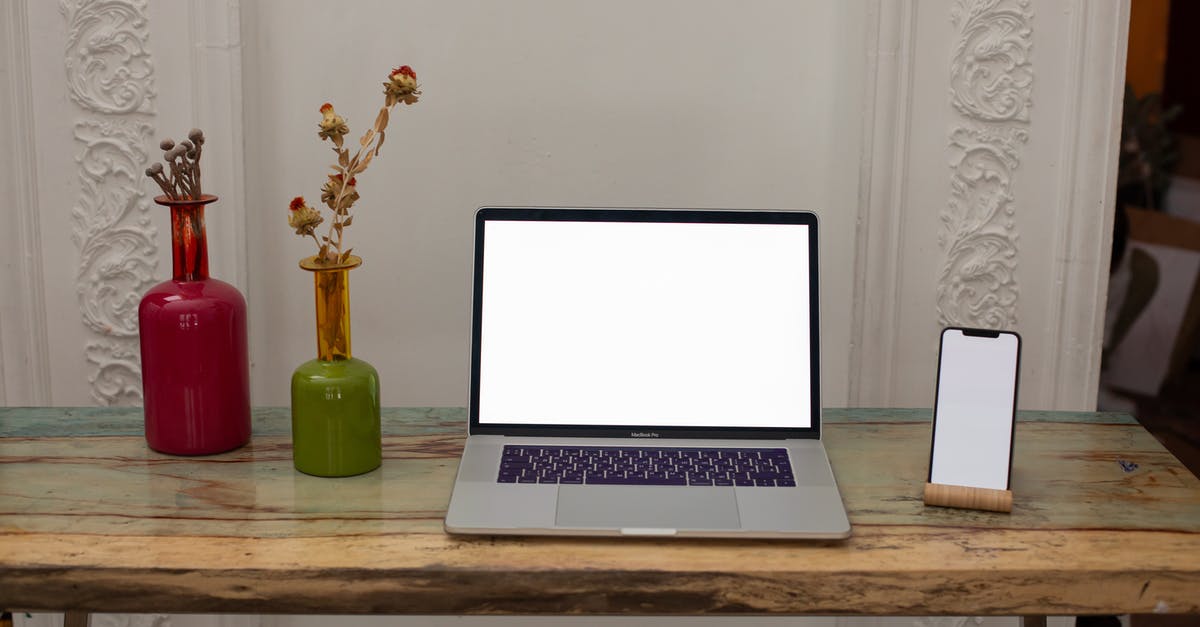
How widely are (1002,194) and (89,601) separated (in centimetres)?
119

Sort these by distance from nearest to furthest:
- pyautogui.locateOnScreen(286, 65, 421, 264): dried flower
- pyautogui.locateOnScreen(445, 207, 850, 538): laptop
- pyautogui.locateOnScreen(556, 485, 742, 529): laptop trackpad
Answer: pyautogui.locateOnScreen(556, 485, 742, 529): laptop trackpad, pyautogui.locateOnScreen(286, 65, 421, 264): dried flower, pyautogui.locateOnScreen(445, 207, 850, 538): laptop

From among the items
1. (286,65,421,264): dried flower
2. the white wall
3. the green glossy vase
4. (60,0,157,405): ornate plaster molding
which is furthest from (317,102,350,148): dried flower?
(60,0,157,405): ornate plaster molding

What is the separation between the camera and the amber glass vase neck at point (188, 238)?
1.16 meters

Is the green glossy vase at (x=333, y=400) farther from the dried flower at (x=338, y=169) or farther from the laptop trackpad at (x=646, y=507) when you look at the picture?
the laptop trackpad at (x=646, y=507)

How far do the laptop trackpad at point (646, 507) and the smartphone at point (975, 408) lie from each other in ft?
0.74

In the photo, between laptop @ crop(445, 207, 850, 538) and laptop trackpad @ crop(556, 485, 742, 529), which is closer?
laptop trackpad @ crop(556, 485, 742, 529)

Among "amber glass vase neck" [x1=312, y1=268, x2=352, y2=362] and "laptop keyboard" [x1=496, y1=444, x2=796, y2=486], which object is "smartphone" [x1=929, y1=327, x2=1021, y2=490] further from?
"amber glass vase neck" [x1=312, y1=268, x2=352, y2=362]

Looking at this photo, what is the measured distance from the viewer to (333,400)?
112 centimetres

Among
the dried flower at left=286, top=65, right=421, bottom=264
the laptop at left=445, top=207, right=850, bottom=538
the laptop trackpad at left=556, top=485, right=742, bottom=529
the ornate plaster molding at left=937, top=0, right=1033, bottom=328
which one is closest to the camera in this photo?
the laptop trackpad at left=556, top=485, right=742, bottom=529

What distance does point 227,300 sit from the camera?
1.19 metres

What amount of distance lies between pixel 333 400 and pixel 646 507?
35 centimetres

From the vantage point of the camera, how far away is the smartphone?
3.53 ft

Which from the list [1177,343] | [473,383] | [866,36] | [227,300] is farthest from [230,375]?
[1177,343]

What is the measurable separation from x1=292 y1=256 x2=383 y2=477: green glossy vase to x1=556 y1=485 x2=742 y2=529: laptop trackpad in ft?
0.74
